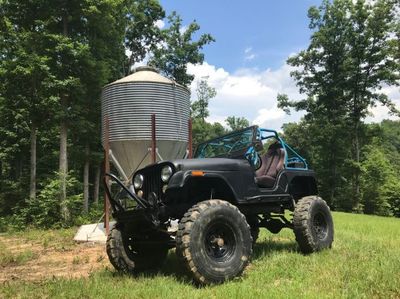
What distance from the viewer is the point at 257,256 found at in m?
7.23

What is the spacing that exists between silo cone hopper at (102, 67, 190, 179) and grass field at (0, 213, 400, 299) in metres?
5.83

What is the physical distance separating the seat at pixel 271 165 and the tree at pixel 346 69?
99.7 ft

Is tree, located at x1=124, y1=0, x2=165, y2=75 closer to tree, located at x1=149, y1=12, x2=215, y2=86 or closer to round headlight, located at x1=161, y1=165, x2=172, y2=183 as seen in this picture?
tree, located at x1=149, y1=12, x2=215, y2=86

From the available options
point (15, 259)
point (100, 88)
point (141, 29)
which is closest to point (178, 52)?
point (141, 29)

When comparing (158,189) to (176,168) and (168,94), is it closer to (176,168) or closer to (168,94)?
(176,168)

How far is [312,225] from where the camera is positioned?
7359 millimetres

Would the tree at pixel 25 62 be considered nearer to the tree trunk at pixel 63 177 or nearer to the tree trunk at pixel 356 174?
the tree trunk at pixel 63 177

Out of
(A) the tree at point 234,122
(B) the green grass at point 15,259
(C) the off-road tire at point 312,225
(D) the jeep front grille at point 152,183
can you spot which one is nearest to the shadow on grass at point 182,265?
(C) the off-road tire at point 312,225

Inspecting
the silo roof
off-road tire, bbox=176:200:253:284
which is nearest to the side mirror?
off-road tire, bbox=176:200:253:284

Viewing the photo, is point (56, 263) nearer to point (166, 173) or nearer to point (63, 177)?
point (166, 173)

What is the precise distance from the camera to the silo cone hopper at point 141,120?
12.5 meters

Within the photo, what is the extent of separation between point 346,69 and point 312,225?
32.3 metres

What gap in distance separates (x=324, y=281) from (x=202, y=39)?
110 ft

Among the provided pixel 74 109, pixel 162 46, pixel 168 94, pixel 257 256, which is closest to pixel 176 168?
pixel 257 256
